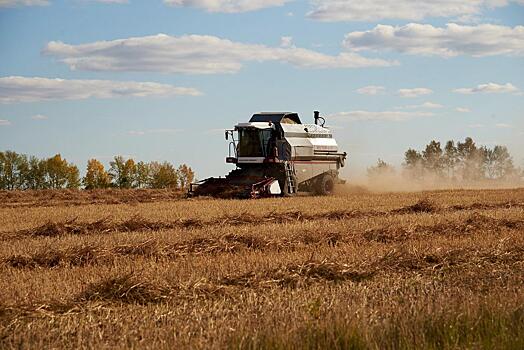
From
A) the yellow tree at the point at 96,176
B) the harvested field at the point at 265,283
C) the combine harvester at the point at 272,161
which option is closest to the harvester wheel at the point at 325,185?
the combine harvester at the point at 272,161

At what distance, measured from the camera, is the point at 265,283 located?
8758 millimetres

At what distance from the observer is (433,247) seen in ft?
38.2

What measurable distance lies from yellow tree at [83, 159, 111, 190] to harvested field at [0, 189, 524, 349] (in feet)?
112

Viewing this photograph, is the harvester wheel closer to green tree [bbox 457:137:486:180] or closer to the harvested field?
the harvested field

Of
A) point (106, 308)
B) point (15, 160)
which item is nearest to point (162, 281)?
point (106, 308)

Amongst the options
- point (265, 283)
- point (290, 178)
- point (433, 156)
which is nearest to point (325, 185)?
point (290, 178)

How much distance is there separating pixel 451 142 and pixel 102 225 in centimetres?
5070

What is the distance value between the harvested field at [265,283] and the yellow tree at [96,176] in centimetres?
3426

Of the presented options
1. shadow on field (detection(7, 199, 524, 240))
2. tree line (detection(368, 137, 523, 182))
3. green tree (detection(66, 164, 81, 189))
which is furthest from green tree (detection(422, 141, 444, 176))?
shadow on field (detection(7, 199, 524, 240))

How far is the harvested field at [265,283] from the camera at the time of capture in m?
6.05

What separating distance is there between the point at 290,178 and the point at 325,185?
8.62 feet

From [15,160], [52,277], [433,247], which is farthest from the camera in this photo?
[15,160]

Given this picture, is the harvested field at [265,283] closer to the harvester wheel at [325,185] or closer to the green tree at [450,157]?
the harvester wheel at [325,185]

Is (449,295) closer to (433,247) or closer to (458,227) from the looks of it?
(433,247)
